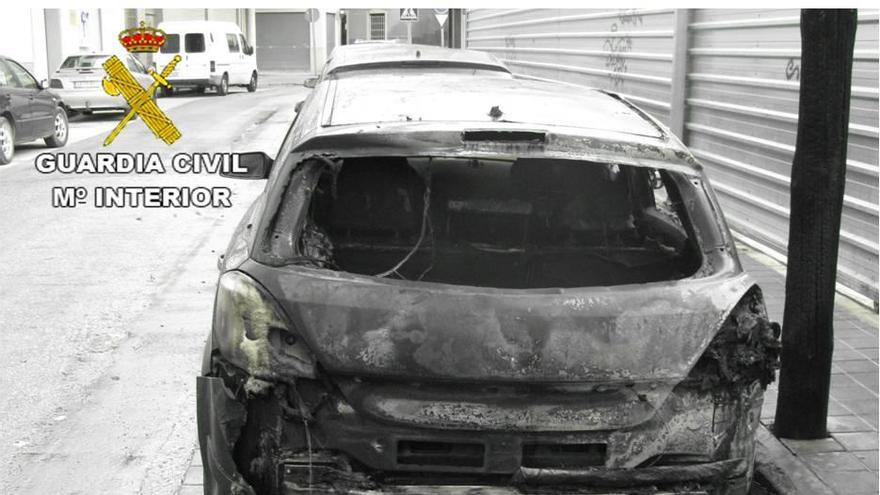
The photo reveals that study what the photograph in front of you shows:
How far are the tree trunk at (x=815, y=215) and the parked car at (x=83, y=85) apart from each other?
1979cm

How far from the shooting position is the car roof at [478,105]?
11.6ft

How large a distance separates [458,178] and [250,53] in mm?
31754

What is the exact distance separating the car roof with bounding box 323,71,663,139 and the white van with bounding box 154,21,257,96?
2739 cm

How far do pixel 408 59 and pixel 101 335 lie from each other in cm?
315

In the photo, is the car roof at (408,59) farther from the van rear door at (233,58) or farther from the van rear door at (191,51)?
the van rear door at (233,58)

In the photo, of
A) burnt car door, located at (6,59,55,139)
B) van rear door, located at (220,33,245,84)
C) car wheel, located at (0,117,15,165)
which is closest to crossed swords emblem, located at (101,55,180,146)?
burnt car door, located at (6,59,55,139)

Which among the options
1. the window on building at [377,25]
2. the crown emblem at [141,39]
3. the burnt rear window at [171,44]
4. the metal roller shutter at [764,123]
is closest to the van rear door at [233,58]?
the burnt rear window at [171,44]

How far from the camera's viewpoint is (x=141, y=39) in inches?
1305

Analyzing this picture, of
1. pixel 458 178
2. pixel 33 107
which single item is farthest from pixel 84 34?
pixel 458 178

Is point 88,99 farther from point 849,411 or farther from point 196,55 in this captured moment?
point 849,411

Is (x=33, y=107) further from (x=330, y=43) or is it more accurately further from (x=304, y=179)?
(x=330, y=43)

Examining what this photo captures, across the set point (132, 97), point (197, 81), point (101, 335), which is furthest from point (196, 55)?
point (101, 335)

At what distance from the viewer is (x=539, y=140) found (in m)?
3.33

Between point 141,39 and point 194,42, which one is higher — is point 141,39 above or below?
above
